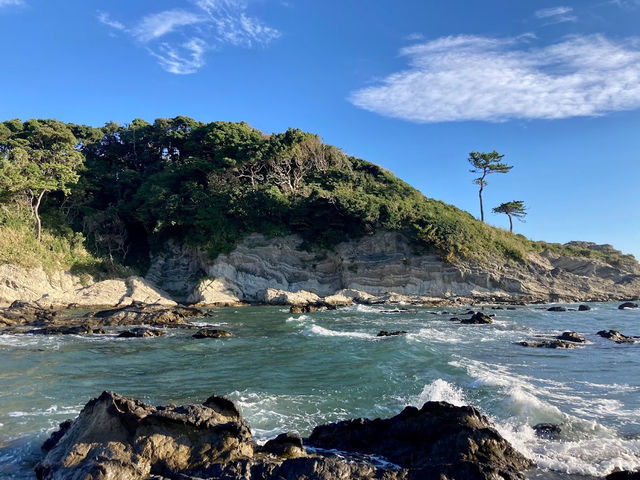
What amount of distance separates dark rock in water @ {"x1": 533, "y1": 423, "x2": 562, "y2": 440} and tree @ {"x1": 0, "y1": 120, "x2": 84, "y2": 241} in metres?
36.3

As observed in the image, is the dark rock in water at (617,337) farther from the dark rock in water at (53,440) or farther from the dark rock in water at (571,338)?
the dark rock in water at (53,440)

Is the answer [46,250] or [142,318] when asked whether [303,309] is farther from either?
[46,250]

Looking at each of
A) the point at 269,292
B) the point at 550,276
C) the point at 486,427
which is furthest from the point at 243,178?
the point at 486,427

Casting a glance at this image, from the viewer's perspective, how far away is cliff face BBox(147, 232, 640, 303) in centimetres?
3800

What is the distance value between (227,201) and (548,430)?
3485 centimetres

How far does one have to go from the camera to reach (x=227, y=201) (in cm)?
3991

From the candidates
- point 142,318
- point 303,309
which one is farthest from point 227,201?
point 142,318

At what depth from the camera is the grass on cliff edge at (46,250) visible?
106ft

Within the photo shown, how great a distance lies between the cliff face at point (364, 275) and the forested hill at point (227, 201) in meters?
1.17

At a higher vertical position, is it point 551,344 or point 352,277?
point 352,277

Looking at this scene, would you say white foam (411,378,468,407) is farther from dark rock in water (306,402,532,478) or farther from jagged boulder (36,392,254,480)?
jagged boulder (36,392,254,480)

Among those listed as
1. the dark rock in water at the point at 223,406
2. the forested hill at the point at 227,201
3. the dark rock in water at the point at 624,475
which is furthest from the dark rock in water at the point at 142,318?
the dark rock in water at the point at 624,475

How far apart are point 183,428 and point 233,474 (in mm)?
1108

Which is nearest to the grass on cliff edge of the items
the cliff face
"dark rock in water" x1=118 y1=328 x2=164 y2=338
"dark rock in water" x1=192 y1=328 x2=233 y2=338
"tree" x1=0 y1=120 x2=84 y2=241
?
"tree" x1=0 y1=120 x2=84 y2=241
